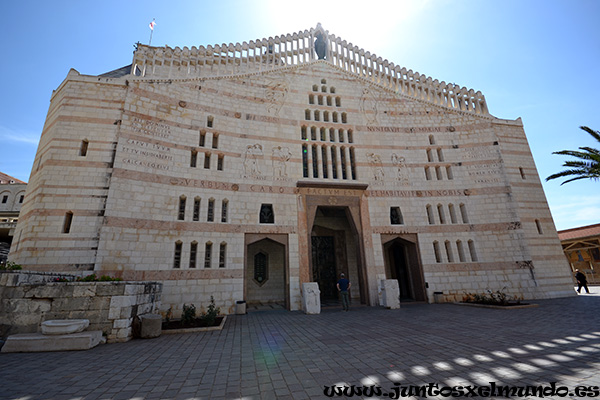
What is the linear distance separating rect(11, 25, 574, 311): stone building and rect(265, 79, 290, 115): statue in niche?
0.10 m

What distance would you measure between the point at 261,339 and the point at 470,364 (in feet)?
18.3

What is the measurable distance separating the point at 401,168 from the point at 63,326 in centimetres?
1856

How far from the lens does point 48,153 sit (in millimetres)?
12633

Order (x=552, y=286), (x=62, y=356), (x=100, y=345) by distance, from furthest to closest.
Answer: (x=552, y=286) → (x=100, y=345) → (x=62, y=356)

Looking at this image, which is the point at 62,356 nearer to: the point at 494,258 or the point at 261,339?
the point at 261,339

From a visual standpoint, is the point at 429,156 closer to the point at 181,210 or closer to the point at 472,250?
the point at 472,250

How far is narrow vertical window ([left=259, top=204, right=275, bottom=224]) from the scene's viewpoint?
1541cm

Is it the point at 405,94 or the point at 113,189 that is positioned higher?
the point at 405,94

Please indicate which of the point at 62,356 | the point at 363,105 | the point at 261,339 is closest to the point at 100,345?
the point at 62,356

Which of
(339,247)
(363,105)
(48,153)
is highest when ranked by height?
(363,105)

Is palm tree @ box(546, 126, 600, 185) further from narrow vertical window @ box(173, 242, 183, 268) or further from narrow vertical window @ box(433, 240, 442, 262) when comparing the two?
narrow vertical window @ box(173, 242, 183, 268)

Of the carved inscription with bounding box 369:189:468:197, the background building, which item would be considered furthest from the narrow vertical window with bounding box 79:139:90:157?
the background building

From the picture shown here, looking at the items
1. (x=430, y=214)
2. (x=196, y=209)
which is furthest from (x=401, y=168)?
(x=196, y=209)

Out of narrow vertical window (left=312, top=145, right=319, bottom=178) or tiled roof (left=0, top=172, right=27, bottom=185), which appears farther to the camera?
tiled roof (left=0, top=172, right=27, bottom=185)
